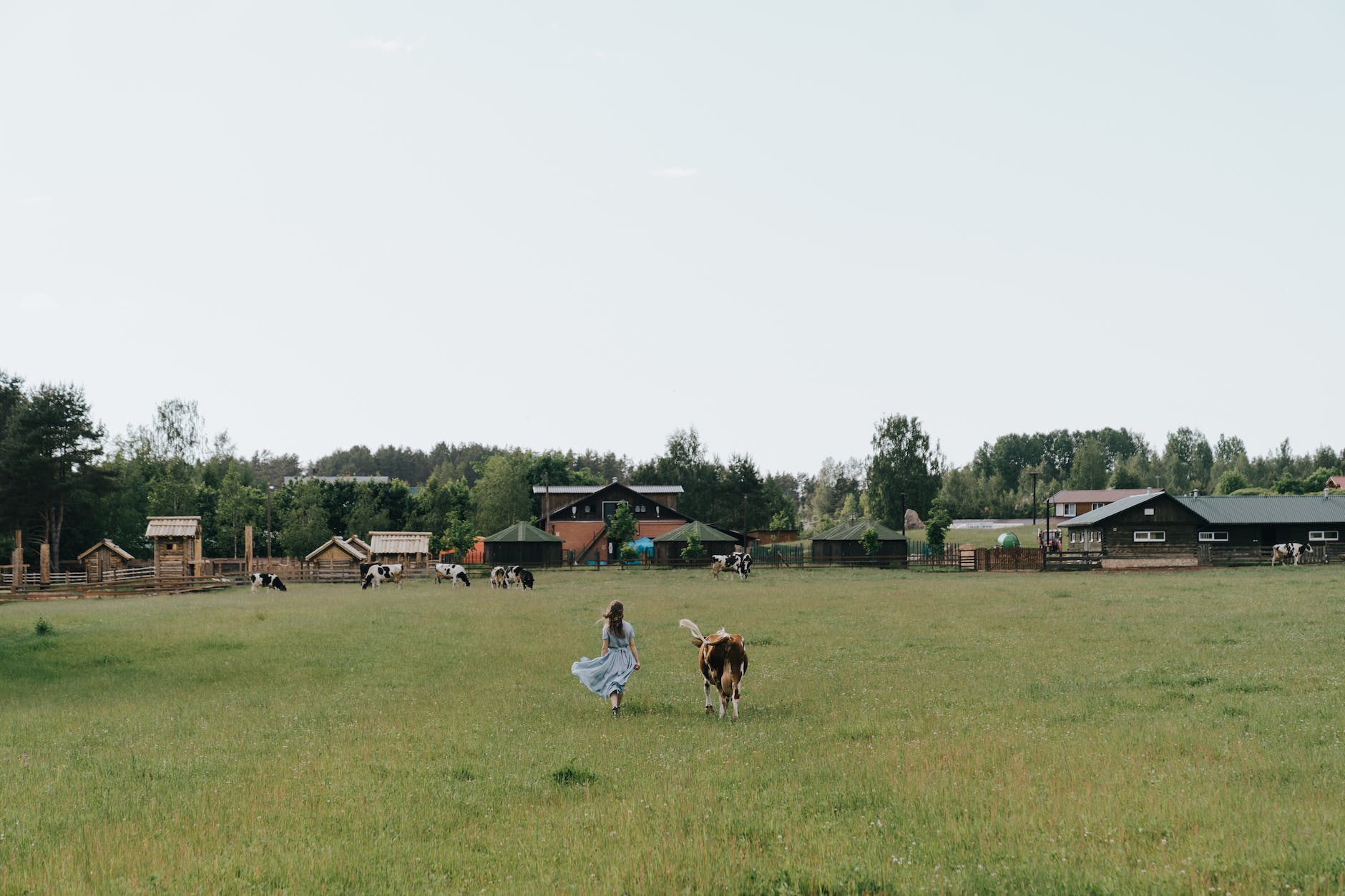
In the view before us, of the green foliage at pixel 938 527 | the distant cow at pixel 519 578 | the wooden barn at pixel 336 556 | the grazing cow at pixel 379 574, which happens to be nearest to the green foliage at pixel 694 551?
the green foliage at pixel 938 527

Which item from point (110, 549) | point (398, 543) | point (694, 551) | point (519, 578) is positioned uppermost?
point (398, 543)

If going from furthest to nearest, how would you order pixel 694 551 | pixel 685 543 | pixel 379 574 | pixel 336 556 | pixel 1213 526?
pixel 685 543 < pixel 694 551 < pixel 336 556 < pixel 1213 526 < pixel 379 574

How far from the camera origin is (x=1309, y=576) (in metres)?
46.5

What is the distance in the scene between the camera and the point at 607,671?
14.6 meters

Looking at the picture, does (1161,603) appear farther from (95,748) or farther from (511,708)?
(95,748)

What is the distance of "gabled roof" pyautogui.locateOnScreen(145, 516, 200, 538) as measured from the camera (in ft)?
197

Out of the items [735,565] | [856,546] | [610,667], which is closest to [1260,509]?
[856,546]

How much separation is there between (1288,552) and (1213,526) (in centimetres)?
690

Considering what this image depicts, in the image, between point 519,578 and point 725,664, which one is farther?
point 519,578

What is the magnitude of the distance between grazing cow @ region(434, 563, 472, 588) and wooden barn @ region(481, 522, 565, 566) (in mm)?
17258

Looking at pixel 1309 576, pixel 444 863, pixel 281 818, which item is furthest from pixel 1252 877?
pixel 1309 576

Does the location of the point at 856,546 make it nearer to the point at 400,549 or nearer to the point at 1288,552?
the point at 1288,552

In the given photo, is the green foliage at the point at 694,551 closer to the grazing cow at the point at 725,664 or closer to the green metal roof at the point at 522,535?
the green metal roof at the point at 522,535

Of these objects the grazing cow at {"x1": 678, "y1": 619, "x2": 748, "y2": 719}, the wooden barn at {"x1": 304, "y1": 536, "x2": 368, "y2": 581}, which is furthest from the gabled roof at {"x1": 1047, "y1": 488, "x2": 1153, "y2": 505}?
the grazing cow at {"x1": 678, "y1": 619, "x2": 748, "y2": 719}
